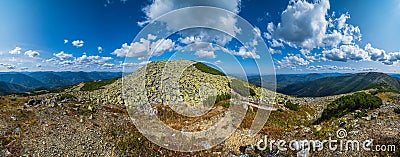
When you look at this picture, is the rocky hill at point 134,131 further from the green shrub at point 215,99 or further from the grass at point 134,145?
the green shrub at point 215,99

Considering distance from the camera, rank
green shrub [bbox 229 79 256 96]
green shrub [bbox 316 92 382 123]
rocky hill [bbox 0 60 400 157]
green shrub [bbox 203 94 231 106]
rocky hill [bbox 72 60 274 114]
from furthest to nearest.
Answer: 1. green shrub [bbox 229 79 256 96]
2. rocky hill [bbox 72 60 274 114]
3. green shrub [bbox 203 94 231 106]
4. green shrub [bbox 316 92 382 123]
5. rocky hill [bbox 0 60 400 157]

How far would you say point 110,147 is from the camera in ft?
67.2

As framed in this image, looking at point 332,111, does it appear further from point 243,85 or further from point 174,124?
point 243,85

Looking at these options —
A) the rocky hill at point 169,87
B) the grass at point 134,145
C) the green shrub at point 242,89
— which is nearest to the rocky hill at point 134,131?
the grass at point 134,145

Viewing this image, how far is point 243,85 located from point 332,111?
87.2ft

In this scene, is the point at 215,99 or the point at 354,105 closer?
the point at 354,105

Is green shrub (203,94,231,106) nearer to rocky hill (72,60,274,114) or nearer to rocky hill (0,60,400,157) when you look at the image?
rocky hill (72,60,274,114)

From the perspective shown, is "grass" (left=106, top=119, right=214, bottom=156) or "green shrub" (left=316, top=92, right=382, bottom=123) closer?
"grass" (left=106, top=119, right=214, bottom=156)

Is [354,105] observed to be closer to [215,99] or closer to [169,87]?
[215,99]

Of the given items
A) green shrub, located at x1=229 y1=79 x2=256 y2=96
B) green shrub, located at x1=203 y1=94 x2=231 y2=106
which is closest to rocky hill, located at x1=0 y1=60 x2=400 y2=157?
green shrub, located at x1=203 y1=94 x2=231 y2=106

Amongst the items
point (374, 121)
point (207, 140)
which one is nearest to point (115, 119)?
point (207, 140)

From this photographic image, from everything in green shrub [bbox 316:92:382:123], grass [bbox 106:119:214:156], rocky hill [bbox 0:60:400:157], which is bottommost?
grass [bbox 106:119:214:156]

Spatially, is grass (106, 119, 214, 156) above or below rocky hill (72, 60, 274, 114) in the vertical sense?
below

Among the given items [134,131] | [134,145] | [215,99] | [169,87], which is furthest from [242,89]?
[134,145]
